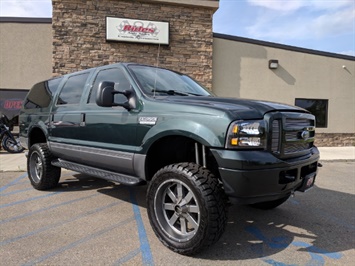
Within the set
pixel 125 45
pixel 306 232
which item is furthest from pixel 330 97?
pixel 306 232

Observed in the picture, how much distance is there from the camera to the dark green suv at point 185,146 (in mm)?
2764

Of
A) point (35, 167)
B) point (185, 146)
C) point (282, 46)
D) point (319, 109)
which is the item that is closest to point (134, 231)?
point (185, 146)

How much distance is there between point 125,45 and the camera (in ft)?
38.2

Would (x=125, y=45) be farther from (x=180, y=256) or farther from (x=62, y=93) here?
(x=180, y=256)

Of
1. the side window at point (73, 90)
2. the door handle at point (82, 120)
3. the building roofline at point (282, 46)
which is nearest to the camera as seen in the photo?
the door handle at point (82, 120)

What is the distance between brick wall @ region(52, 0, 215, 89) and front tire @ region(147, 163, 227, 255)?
917 centimetres

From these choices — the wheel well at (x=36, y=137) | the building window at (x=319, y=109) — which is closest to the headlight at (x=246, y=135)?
the wheel well at (x=36, y=137)

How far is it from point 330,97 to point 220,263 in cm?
1312

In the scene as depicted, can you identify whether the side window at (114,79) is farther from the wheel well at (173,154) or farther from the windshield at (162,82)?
the wheel well at (173,154)

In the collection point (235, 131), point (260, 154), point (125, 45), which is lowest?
point (260, 154)

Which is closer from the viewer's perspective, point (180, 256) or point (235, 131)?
point (235, 131)

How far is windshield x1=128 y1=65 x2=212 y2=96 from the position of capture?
12.3ft

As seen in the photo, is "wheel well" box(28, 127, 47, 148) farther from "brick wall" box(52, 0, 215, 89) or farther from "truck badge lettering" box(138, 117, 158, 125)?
"brick wall" box(52, 0, 215, 89)

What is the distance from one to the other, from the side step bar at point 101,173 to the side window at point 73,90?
97cm
